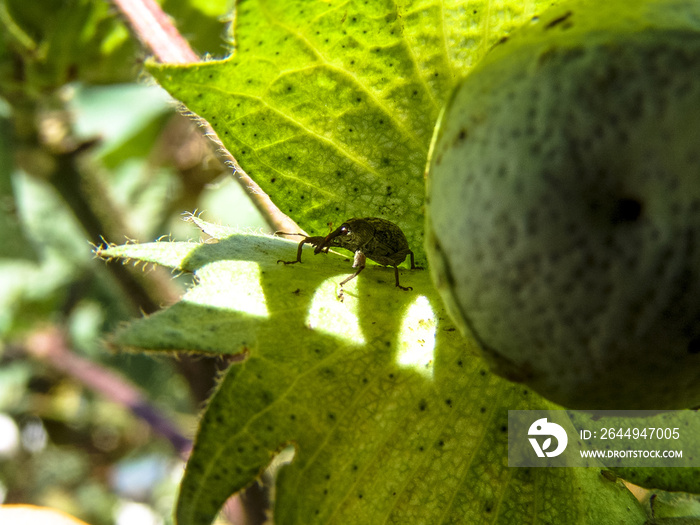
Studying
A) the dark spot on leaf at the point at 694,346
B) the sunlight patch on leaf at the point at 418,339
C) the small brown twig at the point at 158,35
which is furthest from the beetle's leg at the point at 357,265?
the dark spot on leaf at the point at 694,346

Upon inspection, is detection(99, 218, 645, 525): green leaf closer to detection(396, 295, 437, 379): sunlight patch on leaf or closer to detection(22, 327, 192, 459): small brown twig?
detection(396, 295, 437, 379): sunlight patch on leaf

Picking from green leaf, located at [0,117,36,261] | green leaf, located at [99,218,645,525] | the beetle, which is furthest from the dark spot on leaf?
green leaf, located at [0,117,36,261]

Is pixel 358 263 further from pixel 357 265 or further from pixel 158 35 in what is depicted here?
pixel 158 35

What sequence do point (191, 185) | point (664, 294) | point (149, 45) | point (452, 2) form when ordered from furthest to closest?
point (191, 185)
point (149, 45)
point (452, 2)
point (664, 294)

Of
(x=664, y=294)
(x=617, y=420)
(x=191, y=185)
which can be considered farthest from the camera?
(x=191, y=185)

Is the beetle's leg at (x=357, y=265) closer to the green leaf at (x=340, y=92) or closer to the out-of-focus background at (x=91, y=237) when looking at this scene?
the green leaf at (x=340, y=92)

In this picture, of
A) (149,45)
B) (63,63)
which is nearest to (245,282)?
(149,45)

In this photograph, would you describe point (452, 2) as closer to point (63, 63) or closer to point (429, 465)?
point (429, 465)
